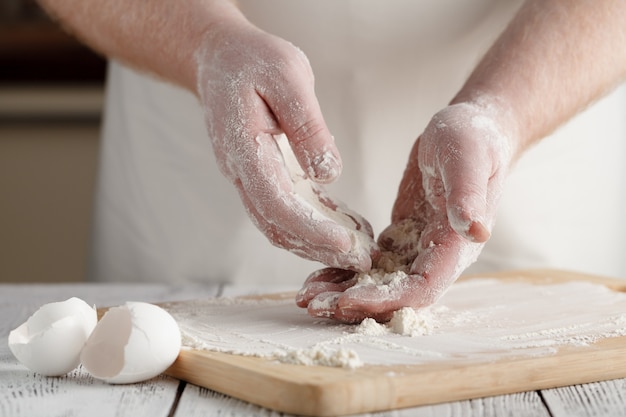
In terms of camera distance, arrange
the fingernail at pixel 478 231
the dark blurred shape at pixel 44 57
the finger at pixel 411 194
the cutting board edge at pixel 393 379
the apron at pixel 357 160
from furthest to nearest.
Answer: the dark blurred shape at pixel 44 57 → the apron at pixel 357 160 → the finger at pixel 411 194 → the fingernail at pixel 478 231 → the cutting board edge at pixel 393 379

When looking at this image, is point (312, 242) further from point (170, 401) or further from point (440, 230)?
point (170, 401)

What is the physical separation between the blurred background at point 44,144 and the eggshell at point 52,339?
2124 millimetres

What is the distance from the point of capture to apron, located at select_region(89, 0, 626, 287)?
164cm

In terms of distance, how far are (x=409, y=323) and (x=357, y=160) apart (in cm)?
71

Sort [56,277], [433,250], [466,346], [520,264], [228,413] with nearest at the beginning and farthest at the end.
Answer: [228,413] < [466,346] < [433,250] < [520,264] < [56,277]

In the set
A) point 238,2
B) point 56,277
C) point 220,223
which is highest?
point 238,2

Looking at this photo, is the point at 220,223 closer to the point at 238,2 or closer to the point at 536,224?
the point at 238,2

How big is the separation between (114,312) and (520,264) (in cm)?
105

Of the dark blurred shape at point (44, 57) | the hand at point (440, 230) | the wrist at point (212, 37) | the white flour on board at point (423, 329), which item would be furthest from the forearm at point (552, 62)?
the dark blurred shape at point (44, 57)

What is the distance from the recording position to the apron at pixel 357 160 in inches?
64.6

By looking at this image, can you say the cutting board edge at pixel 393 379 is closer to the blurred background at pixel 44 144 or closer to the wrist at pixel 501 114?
the wrist at pixel 501 114

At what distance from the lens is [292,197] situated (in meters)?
1.10

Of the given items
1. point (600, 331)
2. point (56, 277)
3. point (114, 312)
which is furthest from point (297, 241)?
point (56, 277)

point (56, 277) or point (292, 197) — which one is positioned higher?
point (292, 197)
